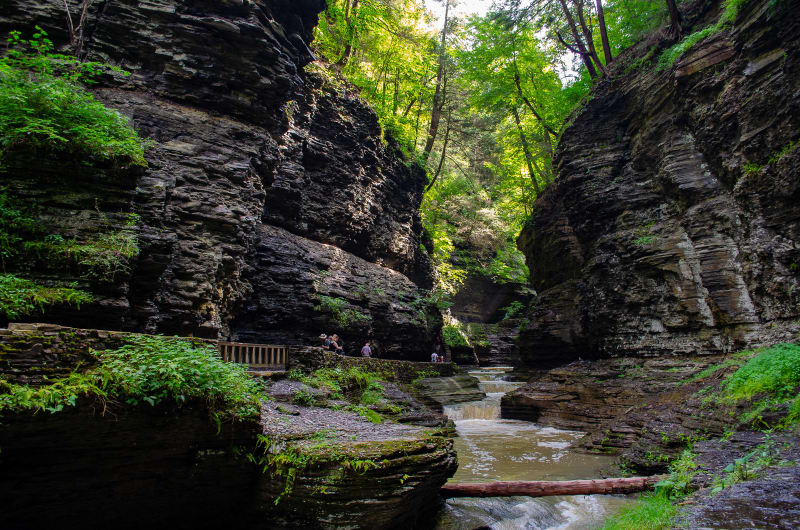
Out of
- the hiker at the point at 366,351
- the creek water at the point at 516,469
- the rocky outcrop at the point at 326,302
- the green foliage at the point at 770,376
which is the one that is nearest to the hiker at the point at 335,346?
the rocky outcrop at the point at 326,302

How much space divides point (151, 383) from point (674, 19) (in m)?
19.6

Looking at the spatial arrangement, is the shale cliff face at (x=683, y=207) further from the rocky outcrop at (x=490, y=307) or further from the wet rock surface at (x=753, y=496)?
the rocky outcrop at (x=490, y=307)

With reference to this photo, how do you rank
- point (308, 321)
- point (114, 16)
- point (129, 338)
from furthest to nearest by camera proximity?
point (308, 321), point (114, 16), point (129, 338)

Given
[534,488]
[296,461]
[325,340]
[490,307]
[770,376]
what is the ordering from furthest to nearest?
[490,307] → [325,340] → [770,376] → [534,488] → [296,461]

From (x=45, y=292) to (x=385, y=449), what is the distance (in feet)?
17.5

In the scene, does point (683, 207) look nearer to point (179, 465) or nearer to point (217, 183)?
point (217, 183)

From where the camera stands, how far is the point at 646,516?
193 inches

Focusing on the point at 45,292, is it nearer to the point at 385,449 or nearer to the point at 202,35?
the point at 385,449

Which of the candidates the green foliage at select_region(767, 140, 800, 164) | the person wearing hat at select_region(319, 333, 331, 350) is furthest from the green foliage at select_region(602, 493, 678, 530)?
the person wearing hat at select_region(319, 333, 331, 350)

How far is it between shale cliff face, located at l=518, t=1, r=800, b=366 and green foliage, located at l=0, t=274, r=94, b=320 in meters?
15.2

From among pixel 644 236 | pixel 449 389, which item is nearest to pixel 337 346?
pixel 449 389

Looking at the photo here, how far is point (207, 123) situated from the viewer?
1129 centimetres

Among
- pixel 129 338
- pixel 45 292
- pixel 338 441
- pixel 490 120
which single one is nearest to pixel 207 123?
pixel 45 292

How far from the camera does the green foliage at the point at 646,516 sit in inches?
177
